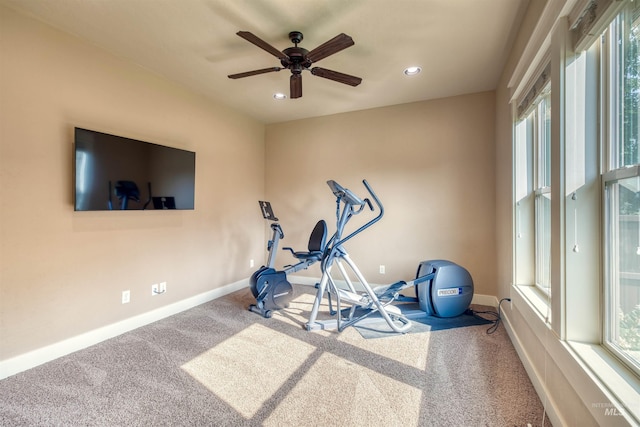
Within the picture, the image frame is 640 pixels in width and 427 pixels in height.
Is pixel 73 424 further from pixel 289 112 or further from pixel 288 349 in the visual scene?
pixel 289 112

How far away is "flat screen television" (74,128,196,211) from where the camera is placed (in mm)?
2404

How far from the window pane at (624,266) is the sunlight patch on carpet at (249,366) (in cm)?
185

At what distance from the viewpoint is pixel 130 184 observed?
273cm

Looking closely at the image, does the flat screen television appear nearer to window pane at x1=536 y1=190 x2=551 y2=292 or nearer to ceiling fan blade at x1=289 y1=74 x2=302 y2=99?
ceiling fan blade at x1=289 y1=74 x2=302 y2=99

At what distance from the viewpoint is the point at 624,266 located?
4.10 feet

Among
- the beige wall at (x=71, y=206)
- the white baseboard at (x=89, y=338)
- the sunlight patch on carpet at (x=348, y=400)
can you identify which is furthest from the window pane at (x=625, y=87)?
the white baseboard at (x=89, y=338)

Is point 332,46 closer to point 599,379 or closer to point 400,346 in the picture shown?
point 599,379

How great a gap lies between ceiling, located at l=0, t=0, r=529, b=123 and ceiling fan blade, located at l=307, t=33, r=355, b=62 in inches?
11.0

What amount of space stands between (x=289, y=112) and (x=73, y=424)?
387 cm

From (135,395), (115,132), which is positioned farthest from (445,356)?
(115,132)

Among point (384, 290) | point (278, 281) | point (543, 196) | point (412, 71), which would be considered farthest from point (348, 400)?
point (412, 71)

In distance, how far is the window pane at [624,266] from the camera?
1.16 m

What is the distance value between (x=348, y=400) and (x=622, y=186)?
1791 mm

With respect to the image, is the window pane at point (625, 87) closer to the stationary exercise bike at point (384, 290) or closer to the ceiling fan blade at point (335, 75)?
the ceiling fan blade at point (335, 75)
